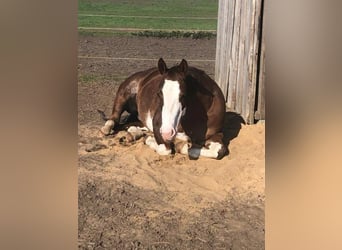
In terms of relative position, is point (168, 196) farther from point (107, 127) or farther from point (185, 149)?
point (107, 127)

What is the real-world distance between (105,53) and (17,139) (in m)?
3.28

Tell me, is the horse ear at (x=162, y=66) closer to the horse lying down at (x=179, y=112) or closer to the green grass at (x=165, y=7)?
the horse lying down at (x=179, y=112)

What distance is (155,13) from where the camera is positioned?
2617 millimetres

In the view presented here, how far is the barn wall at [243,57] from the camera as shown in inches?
89.3

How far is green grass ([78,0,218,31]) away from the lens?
1.57 m

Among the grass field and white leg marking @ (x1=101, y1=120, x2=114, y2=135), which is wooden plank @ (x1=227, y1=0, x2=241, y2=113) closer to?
the grass field

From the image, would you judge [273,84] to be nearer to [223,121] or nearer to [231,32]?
[223,121]

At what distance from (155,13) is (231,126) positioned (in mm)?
753

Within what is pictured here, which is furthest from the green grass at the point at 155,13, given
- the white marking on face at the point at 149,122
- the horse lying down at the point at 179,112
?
the white marking on face at the point at 149,122

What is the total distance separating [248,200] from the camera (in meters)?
1.43

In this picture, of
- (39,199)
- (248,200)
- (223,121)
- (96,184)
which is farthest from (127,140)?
(39,199)

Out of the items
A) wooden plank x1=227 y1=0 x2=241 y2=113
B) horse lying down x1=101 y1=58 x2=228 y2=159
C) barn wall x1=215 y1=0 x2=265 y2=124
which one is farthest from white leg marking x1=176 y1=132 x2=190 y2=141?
wooden plank x1=227 y1=0 x2=241 y2=113

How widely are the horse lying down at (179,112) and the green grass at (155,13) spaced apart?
26 centimetres

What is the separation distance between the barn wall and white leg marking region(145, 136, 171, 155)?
54cm
